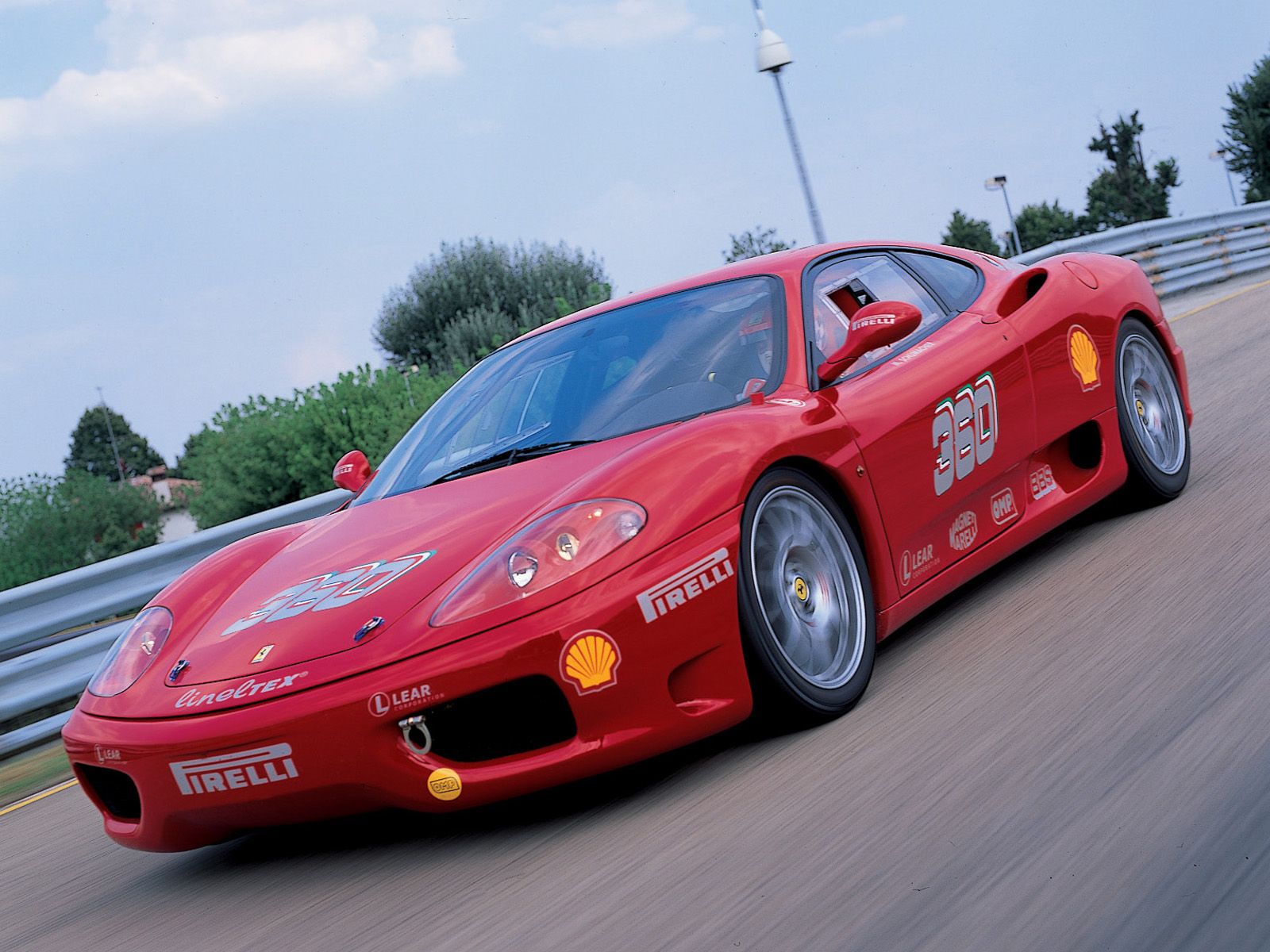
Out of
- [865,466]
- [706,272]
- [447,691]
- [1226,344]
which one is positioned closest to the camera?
[447,691]

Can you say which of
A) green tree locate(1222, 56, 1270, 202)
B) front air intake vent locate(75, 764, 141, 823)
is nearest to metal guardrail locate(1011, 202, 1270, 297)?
front air intake vent locate(75, 764, 141, 823)

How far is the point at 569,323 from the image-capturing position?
4770 mm

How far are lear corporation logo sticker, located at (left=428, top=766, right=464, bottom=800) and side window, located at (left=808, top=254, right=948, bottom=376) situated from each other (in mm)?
1698

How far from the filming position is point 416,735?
9.91 feet

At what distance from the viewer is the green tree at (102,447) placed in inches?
4146

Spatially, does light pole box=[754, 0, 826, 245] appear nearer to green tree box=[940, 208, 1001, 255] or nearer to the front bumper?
the front bumper

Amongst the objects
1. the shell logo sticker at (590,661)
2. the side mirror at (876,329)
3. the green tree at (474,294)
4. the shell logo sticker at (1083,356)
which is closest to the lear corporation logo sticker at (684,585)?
the shell logo sticker at (590,661)

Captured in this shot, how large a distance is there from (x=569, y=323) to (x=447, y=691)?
2.04m

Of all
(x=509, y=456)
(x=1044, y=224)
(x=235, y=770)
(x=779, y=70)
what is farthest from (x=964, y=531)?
(x=1044, y=224)

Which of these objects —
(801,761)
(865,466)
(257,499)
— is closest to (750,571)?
(801,761)

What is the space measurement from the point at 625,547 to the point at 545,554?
177 mm

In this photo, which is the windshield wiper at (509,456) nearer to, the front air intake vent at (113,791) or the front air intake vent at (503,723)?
the front air intake vent at (503,723)

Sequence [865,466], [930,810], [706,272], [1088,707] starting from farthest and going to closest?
[706,272] < [865,466] < [1088,707] < [930,810]

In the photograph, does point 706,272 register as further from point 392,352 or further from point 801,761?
point 392,352
